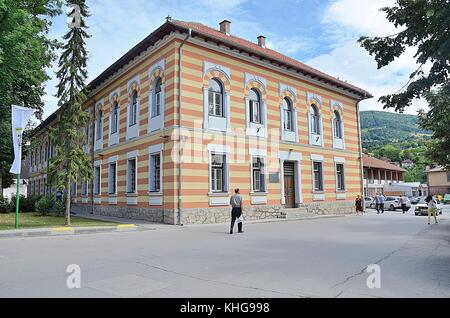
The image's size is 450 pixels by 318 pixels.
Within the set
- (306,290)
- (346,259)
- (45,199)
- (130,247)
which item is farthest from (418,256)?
(45,199)

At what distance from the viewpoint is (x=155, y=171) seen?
64.7 feet

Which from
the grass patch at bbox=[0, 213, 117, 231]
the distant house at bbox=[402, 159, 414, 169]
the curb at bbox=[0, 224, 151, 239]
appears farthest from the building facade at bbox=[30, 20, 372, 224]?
the distant house at bbox=[402, 159, 414, 169]

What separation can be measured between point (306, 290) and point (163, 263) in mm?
3522

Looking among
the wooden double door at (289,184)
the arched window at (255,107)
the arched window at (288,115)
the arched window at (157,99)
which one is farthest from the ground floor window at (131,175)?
the arched window at (288,115)

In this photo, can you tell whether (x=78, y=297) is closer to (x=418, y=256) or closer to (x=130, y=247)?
(x=130, y=247)

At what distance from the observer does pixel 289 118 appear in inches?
941

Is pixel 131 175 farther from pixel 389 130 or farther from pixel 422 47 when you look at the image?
pixel 389 130

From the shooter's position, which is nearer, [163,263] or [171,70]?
[163,263]

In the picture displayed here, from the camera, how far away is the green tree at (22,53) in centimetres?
1733

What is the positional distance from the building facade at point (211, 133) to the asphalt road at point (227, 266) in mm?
6492

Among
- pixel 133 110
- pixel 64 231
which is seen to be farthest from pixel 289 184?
pixel 64 231

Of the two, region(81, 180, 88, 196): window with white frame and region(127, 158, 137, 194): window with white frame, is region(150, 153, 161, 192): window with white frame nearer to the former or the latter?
region(127, 158, 137, 194): window with white frame
